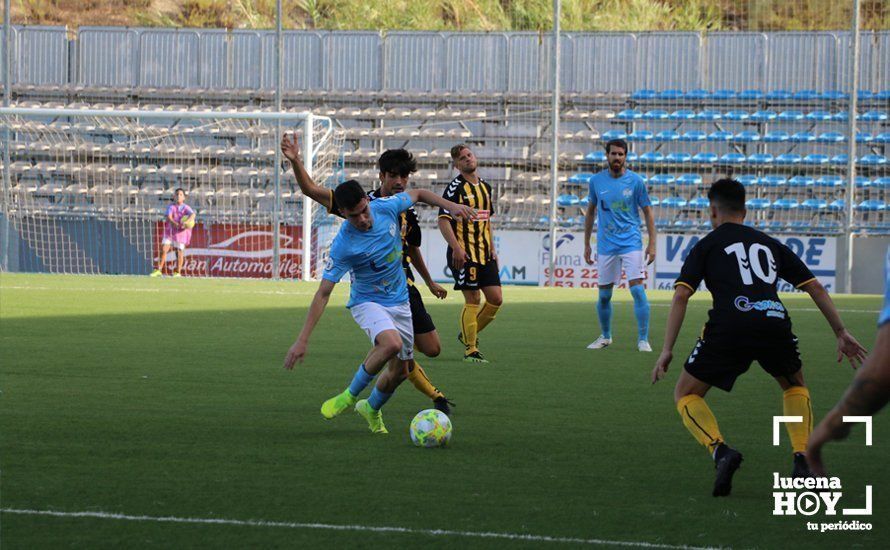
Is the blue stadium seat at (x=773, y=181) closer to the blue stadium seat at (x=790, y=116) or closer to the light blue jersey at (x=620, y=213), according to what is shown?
the blue stadium seat at (x=790, y=116)

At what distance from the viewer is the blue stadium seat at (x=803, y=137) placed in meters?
29.0

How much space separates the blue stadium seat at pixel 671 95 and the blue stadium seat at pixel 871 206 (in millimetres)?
4933

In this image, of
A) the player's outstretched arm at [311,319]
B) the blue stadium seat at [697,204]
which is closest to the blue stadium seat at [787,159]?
the blue stadium seat at [697,204]

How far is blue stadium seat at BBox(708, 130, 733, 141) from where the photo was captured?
2942 cm

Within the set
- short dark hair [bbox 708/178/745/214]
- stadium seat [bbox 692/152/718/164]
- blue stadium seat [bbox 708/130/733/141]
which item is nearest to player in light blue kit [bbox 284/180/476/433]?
short dark hair [bbox 708/178/745/214]

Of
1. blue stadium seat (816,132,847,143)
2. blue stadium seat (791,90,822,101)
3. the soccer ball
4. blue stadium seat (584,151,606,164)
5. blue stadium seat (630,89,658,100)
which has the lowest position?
the soccer ball

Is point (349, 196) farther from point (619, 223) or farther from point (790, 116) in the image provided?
point (790, 116)

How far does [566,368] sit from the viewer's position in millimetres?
10945

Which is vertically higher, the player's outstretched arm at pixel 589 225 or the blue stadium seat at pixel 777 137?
the blue stadium seat at pixel 777 137

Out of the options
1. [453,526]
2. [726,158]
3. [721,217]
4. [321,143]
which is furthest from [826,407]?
[726,158]

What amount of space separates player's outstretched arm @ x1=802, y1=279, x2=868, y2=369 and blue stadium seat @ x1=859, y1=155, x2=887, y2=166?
77.7ft

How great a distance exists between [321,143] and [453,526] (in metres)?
20.8

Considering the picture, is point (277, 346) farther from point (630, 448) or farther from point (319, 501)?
point (319, 501)

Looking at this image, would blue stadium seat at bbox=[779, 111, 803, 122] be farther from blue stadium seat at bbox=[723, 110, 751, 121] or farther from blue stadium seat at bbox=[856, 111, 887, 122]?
blue stadium seat at bbox=[856, 111, 887, 122]
